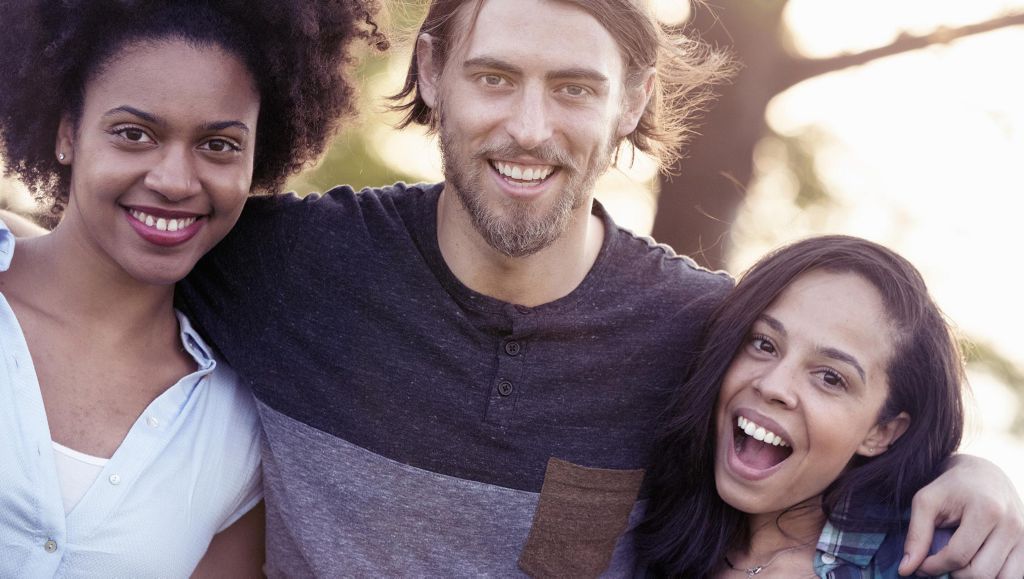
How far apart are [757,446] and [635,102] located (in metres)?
1.15

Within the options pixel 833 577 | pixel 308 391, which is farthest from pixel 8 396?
pixel 833 577

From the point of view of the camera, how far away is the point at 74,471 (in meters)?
2.78

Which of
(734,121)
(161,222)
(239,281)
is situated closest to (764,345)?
(239,281)

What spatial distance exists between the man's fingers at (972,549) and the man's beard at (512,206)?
4.26 ft

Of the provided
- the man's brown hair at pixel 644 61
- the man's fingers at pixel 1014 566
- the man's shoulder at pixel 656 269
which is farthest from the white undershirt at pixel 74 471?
the man's fingers at pixel 1014 566

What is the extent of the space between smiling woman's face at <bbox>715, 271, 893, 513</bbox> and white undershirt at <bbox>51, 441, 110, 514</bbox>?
63.8 inches

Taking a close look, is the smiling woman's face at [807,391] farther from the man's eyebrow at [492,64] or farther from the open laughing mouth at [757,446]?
the man's eyebrow at [492,64]

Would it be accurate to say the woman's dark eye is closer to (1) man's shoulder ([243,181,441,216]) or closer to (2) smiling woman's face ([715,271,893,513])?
(2) smiling woman's face ([715,271,893,513])

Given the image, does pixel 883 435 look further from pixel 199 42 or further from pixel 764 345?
pixel 199 42

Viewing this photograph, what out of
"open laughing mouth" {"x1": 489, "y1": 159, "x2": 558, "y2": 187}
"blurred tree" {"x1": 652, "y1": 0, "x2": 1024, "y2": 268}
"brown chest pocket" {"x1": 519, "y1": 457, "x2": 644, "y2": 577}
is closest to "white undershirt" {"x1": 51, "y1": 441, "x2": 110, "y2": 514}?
"brown chest pocket" {"x1": 519, "y1": 457, "x2": 644, "y2": 577}

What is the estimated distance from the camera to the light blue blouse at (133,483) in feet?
8.81

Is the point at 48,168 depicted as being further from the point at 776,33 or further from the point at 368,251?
the point at 776,33

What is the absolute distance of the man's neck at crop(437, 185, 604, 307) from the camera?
127 inches

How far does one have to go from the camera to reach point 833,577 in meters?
2.84
